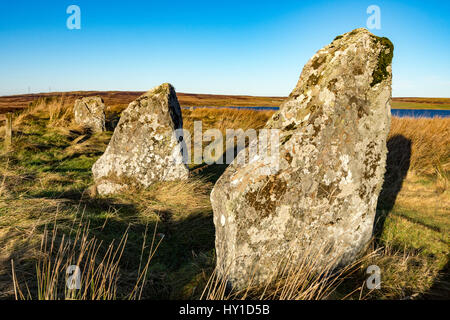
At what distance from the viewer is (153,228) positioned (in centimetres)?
441

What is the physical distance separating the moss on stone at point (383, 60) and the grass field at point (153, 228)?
1.90m

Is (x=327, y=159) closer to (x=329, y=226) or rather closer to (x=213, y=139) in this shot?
(x=329, y=226)

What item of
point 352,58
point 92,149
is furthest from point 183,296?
point 92,149

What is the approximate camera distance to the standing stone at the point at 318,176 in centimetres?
262

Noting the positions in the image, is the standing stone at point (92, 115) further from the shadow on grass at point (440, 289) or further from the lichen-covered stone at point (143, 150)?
the shadow on grass at point (440, 289)

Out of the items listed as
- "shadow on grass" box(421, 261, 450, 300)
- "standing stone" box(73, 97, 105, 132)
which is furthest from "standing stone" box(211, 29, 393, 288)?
"standing stone" box(73, 97, 105, 132)

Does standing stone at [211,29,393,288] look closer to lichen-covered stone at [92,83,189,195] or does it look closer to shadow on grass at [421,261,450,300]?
shadow on grass at [421,261,450,300]

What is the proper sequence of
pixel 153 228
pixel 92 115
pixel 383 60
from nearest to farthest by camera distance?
pixel 383 60, pixel 153 228, pixel 92 115

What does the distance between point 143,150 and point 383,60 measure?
454cm

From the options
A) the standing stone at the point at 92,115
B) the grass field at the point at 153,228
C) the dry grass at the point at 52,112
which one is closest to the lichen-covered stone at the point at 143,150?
the grass field at the point at 153,228

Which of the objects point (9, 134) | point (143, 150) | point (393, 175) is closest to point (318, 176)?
point (143, 150)

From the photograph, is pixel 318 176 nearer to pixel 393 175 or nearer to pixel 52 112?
pixel 393 175

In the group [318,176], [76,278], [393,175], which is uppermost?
[318,176]

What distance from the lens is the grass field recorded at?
2678 mm
